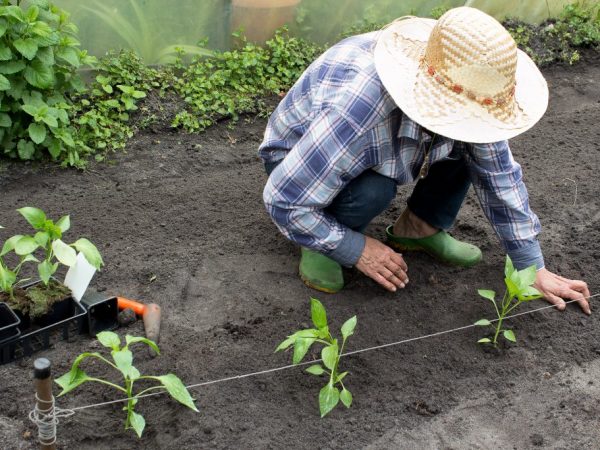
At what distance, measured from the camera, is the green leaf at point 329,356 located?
2.51 meters

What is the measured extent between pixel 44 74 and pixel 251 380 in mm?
1807

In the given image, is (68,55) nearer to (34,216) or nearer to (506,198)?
(34,216)

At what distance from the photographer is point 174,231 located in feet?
11.2

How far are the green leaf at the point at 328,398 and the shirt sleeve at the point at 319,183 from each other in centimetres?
57

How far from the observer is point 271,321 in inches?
116

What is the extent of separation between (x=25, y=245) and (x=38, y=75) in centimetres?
135

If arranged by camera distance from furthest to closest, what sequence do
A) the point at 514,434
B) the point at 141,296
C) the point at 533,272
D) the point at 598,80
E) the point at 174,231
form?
1. the point at 598,80
2. the point at 174,231
3. the point at 141,296
4. the point at 533,272
5. the point at 514,434

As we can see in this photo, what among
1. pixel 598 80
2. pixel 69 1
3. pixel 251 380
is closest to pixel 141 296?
pixel 251 380

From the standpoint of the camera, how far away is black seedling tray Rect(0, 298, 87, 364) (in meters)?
2.58

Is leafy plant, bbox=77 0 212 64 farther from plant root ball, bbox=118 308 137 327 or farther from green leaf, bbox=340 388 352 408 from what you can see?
green leaf, bbox=340 388 352 408

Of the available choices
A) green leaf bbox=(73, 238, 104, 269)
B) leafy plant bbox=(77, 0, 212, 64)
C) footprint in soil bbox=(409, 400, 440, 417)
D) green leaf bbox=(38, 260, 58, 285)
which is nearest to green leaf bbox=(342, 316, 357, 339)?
footprint in soil bbox=(409, 400, 440, 417)

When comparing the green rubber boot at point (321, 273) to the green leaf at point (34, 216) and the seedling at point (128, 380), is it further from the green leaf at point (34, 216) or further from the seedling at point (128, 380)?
the green leaf at point (34, 216)

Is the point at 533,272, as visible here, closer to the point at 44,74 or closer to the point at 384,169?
the point at 384,169

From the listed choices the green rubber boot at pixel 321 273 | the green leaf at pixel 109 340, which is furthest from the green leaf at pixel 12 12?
the green leaf at pixel 109 340
